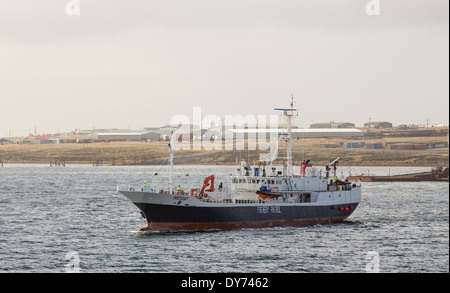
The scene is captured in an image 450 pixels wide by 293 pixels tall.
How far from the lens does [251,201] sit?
84312 millimetres

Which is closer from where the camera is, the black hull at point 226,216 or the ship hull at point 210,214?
the ship hull at point 210,214

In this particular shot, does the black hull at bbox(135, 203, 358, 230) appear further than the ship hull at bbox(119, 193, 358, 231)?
Yes

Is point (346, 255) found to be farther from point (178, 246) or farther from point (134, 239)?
point (134, 239)

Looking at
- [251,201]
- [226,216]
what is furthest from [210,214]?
[251,201]

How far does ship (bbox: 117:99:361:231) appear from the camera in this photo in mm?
78750

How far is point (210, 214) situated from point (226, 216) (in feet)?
6.29

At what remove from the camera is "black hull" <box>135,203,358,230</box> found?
78.9 meters

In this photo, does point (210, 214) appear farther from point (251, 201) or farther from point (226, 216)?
point (251, 201)

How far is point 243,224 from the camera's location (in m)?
82.6

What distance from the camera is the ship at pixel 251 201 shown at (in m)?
78.8

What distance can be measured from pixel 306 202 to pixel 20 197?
66.0 meters

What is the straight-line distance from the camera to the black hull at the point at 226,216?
7894 centimetres
